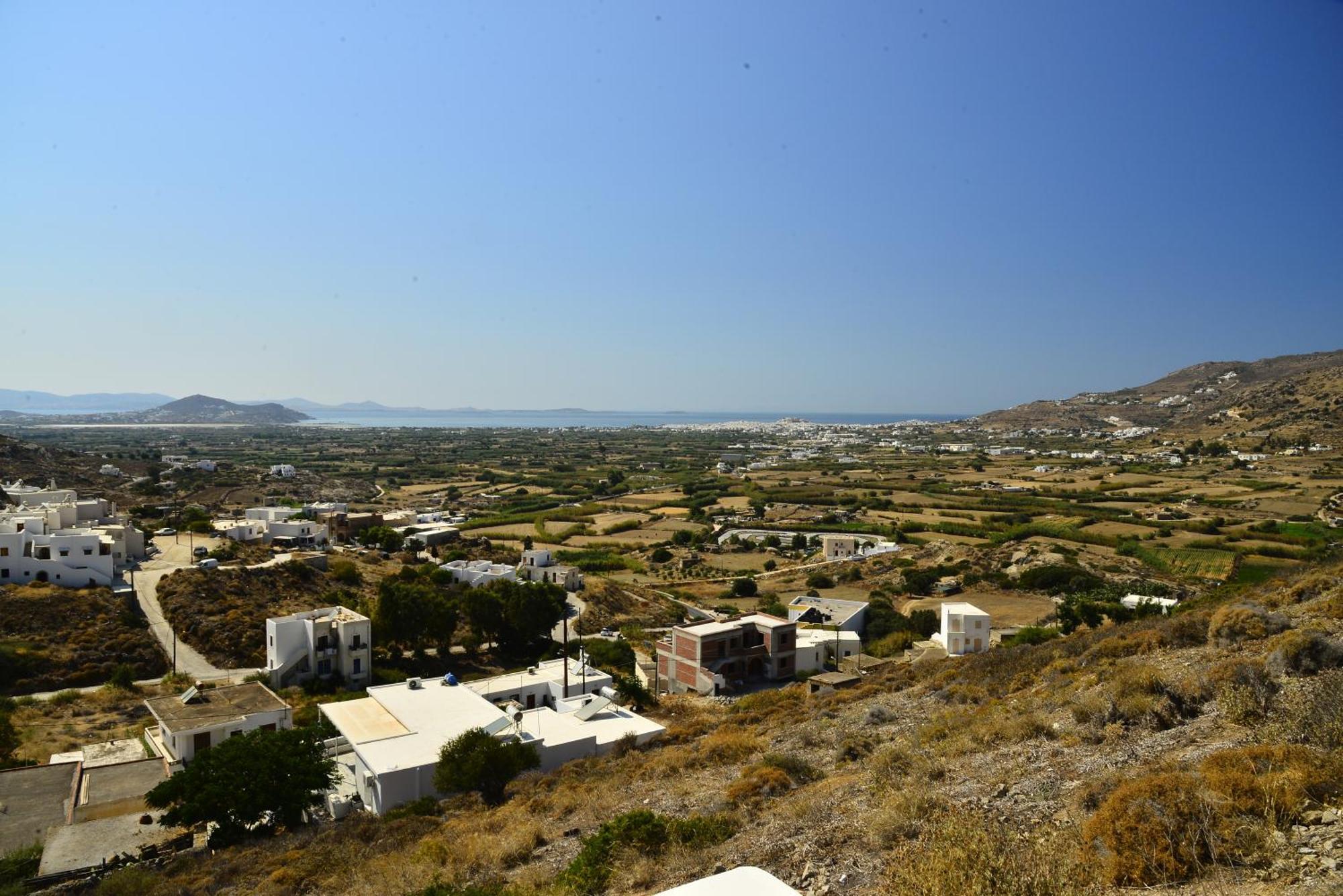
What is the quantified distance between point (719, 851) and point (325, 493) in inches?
2704

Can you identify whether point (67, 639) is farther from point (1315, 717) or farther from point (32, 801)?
point (1315, 717)

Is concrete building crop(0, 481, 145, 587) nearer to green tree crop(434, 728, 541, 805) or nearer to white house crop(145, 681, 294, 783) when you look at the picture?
white house crop(145, 681, 294, 783)

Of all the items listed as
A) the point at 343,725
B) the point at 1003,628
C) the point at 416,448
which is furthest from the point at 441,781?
the point at 416,448

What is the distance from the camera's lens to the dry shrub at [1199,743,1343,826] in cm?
518

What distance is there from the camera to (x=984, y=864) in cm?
438

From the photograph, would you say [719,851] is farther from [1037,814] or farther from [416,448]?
[416,448]

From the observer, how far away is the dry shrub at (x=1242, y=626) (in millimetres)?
11031

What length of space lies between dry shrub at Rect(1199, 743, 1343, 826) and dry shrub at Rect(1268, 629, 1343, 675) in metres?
3.30

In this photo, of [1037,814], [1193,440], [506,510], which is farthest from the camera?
[1193,440]

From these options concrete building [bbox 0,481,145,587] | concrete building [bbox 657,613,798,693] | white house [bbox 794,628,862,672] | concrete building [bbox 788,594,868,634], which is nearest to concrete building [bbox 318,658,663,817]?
concrete building [bbox 657,613,798,693]

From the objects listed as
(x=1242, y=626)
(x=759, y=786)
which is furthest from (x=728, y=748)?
(x=1242, y=626)

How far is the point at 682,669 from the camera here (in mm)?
23281

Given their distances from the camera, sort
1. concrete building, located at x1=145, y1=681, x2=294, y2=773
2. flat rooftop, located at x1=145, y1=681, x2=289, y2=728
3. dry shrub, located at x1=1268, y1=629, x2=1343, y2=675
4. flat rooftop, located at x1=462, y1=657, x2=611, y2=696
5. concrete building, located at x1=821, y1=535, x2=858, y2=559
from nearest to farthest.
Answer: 1. dry shrub, located at x1=1268, y1=629, x2=1343, y2=675
2. concrete building, located at x1=145, y1=681, x2=294, y2=773
3. flat rooftop, located at x1=145, y1=681, x2=289, y2=728
4. flat rooftop, located at x1=462, y1=657, x2=611, y2=696
5. concrete building, located at x1=821, y1=535, x2=858, y2=559

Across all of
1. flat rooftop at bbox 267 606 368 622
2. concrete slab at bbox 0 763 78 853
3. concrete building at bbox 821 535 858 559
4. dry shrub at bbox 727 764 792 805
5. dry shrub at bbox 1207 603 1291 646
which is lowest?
concrete building at bbox 821 535 858 559
